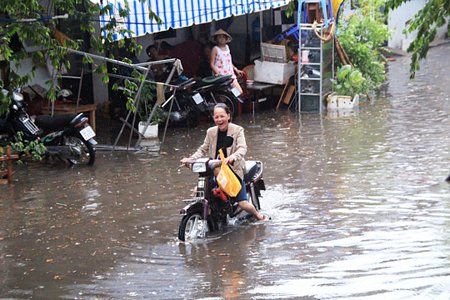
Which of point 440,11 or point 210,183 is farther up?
point 440,11

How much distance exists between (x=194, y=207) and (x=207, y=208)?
0.24m

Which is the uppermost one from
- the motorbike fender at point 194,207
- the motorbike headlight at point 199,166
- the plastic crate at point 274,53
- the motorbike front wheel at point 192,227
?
the plastic crate at point 274,53

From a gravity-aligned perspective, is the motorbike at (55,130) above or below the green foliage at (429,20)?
below

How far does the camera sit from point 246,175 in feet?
32.0

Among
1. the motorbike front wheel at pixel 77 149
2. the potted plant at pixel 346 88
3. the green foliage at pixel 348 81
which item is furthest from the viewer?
the green foliage at pixel 348 81

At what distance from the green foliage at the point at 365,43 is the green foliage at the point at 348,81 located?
1151mm

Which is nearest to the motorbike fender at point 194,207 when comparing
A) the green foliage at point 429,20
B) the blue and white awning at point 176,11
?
the green foliage at point 429,20

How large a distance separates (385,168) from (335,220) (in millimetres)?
2943

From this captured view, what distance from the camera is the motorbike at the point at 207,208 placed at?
28.8ft

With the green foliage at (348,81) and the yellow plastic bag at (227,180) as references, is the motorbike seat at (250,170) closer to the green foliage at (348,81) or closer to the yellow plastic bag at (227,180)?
Answer: the yellow plastic bag at (227,180)

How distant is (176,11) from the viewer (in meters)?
15.0

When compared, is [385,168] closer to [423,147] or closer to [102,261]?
[423,147]

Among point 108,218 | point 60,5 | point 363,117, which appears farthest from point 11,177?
point 363,117

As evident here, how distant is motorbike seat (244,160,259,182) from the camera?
32.0 ft
